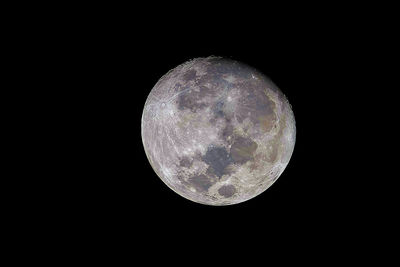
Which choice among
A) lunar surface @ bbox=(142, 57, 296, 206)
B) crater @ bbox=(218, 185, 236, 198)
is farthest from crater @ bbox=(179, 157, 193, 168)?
crater @ bbox=(218, 185, 236, 198)

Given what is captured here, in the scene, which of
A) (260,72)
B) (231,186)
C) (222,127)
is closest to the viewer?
(222,127)

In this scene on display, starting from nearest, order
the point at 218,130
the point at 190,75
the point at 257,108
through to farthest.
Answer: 1. the point at 218,130
2. the point at 257,108
3. the point at 190,75

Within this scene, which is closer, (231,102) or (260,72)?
(231,102)

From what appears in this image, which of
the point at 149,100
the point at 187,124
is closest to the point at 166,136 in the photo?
the point at 187,124

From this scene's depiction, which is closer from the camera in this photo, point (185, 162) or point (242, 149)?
point (242, 149)

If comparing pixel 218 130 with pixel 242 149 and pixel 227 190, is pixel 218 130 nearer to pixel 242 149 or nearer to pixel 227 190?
pixel 242 149

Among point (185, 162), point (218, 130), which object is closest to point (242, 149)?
point (218, 130)

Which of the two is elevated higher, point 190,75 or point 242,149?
point 190,75

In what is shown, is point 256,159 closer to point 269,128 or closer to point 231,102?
point 269,128

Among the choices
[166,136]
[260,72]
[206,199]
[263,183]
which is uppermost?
[260,72]
